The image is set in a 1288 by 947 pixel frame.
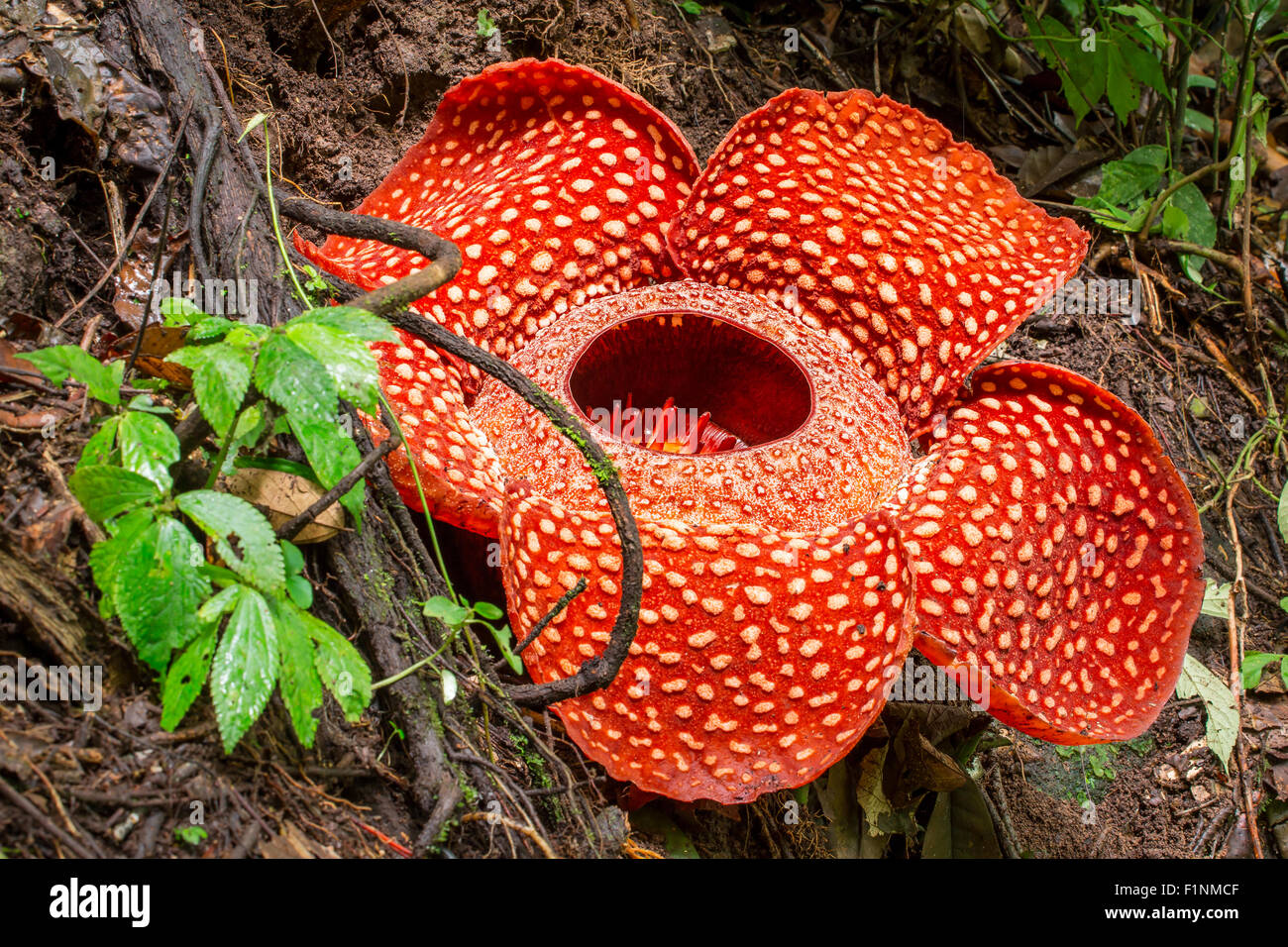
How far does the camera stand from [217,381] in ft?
4.94

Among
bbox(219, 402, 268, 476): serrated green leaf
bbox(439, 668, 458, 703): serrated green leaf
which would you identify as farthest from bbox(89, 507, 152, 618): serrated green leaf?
bbox(439, 668, 458, 703): serrated green leaf

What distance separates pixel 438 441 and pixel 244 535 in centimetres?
77

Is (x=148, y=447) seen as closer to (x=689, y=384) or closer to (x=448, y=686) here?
(x=448, y=686)

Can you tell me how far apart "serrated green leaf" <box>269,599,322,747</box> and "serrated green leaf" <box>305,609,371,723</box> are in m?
0.02

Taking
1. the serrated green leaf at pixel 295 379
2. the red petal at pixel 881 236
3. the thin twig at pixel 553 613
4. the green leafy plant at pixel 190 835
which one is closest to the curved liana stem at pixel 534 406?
the thin twig at pixel 553 613

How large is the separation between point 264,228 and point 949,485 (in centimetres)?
170

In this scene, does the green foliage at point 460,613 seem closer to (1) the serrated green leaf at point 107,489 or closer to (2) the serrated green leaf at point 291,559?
(2) the serrated green leaf at point 291,559

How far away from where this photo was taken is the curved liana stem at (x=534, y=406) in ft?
5.83

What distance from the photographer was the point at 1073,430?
8.39ft

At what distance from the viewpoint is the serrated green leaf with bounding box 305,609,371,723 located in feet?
4.93

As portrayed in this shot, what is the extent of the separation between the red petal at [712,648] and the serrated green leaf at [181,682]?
2.47 feet

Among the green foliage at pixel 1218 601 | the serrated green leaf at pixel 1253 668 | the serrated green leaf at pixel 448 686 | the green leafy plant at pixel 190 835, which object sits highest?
the green leafy plant at pixel 190 835

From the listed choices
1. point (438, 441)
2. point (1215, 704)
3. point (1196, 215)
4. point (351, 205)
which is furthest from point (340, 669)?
point (1196, 215)

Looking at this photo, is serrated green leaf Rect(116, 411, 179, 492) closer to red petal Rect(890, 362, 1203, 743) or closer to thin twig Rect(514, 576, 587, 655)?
thin twig Rect(514, 576, 587, 655)
